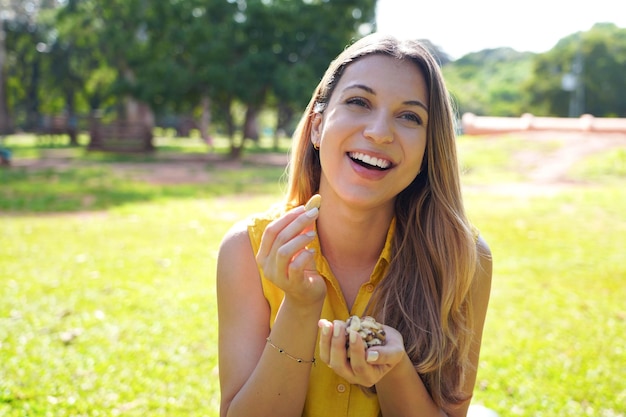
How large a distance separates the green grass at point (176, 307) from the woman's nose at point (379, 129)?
47.7 inches

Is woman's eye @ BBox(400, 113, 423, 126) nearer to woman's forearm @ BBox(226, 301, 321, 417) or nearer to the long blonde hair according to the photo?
the long blonde hair

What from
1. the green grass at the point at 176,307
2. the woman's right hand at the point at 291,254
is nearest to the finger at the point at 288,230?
the woman's right hand at the point at 291,254

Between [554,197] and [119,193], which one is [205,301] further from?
[554,197]

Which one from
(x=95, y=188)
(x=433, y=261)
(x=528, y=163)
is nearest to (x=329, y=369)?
(x=433, y=261)

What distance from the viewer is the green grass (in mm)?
3438

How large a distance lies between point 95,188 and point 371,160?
10.3 meters

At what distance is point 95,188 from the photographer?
11273mm

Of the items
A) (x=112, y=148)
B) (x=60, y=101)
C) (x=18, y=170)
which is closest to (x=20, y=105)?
(x=60, y=101)

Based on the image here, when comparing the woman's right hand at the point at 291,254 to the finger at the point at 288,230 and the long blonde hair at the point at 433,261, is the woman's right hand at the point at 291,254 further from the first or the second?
the long blonde hair at the point at 433,261

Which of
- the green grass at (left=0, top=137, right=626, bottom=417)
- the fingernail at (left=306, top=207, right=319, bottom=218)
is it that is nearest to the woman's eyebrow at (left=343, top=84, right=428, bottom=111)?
the fingernail at (left=306, top=207, right=319, bottom=218)

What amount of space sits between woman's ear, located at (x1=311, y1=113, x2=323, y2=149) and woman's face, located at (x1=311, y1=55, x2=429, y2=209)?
131 mm

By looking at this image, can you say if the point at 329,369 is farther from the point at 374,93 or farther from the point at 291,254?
the point at 374,93

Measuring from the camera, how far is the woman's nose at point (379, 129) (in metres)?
1.92

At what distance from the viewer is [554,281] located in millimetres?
5863
